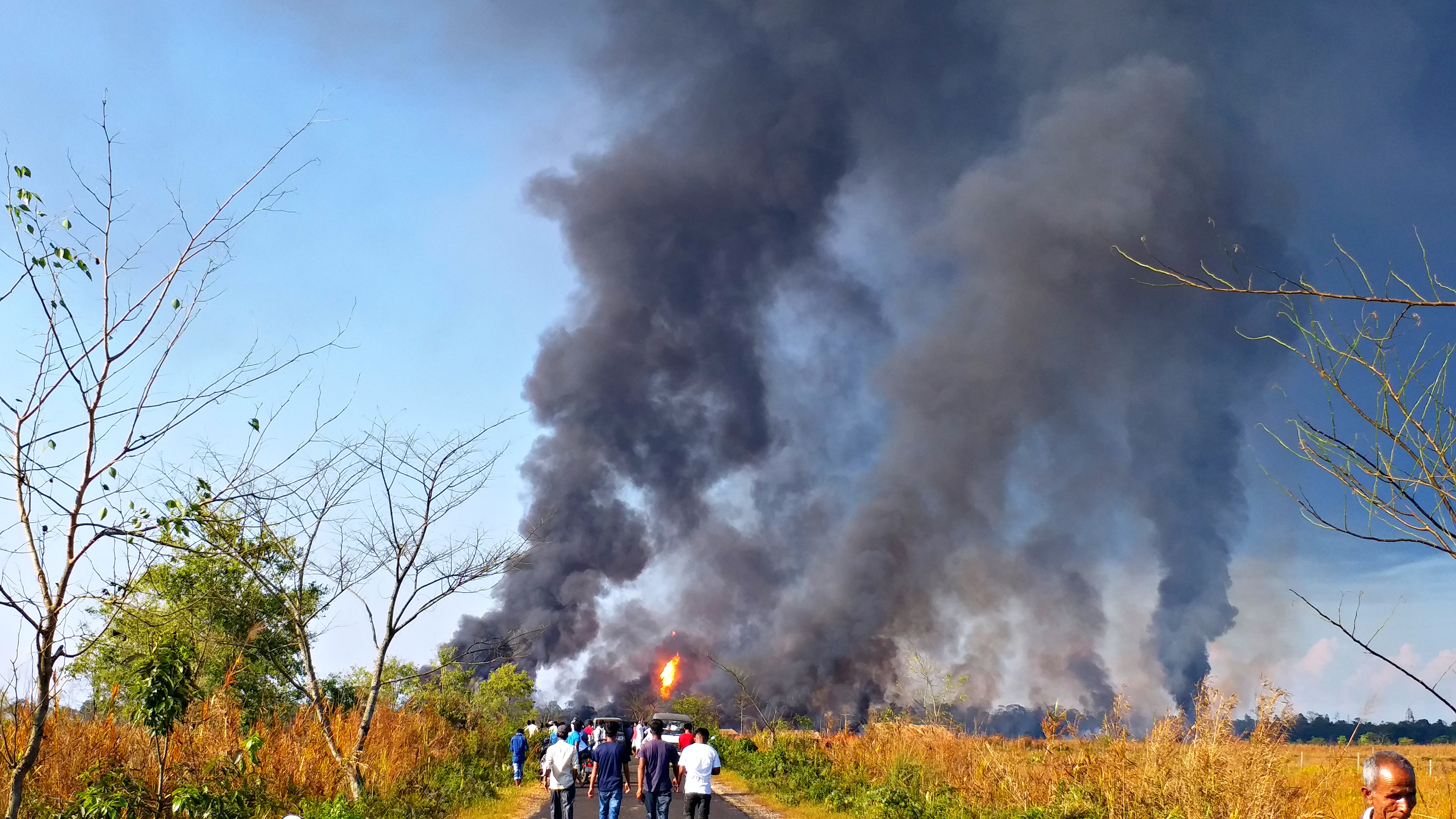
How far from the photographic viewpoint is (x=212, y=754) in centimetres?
1104

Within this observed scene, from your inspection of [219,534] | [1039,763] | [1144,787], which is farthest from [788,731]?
[219,534]

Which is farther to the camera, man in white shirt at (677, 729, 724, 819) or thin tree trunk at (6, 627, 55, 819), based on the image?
man in white shirt at (677, 729, 724, 819)

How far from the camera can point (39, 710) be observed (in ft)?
16.2

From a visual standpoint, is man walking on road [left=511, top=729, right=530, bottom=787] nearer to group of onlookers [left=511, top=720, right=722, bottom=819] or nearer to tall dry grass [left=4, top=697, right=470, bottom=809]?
tall dry grass [left=4, top=697, right=470, bottom=809]

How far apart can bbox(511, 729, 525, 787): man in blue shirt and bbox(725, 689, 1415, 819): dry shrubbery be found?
7.61 meters

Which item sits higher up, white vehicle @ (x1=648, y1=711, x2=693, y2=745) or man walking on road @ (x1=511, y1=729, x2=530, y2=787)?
white vehicle @ (x1=648, y1=711, x2=693, y2=745)

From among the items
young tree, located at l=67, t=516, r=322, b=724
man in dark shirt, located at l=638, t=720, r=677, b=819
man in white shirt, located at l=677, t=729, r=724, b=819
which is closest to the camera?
young tree, located at l=67, t=516, r=322, b=724

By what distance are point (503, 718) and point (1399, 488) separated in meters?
48.6

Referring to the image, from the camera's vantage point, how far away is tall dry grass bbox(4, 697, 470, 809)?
9.52 m

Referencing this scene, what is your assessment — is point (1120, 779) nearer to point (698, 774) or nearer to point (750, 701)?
point (698, 774)

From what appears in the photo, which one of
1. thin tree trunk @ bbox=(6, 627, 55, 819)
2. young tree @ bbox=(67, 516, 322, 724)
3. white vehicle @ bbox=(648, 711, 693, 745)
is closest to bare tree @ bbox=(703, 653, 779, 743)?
white vehicle @ bbox=(648, 711, 693, 745)

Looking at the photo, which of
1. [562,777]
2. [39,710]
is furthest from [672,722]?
[39,710]

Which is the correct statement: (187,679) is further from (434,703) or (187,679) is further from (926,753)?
(434,703)

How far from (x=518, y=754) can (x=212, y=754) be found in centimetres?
1329
